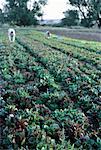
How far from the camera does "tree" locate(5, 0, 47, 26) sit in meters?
65.1

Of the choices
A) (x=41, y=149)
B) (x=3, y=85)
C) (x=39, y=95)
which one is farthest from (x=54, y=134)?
(x=3, y=85)

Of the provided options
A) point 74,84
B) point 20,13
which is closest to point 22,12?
point 20,13

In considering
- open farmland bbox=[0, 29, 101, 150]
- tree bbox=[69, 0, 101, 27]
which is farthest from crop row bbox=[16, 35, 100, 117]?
tree bbox=[69, 0, 101, 27]

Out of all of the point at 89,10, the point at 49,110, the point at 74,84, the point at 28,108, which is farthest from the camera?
the point at 89,10

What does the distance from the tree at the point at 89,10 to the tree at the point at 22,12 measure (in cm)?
644

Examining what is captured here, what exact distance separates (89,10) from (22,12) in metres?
11.6

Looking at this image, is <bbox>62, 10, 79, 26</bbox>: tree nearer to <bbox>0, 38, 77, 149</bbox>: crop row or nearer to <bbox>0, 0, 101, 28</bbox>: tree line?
<bbox>0, 0, 101, 28</bbox>: tree line

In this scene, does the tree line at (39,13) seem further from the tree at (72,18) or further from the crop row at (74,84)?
the crop row at (74,84)

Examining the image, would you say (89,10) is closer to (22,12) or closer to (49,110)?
(22,12)

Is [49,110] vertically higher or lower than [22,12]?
higher

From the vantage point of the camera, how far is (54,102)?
8.43 meters

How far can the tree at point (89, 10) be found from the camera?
62.9 metres

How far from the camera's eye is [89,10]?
65375 millimetres

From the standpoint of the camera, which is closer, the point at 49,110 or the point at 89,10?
the point at 49,110
